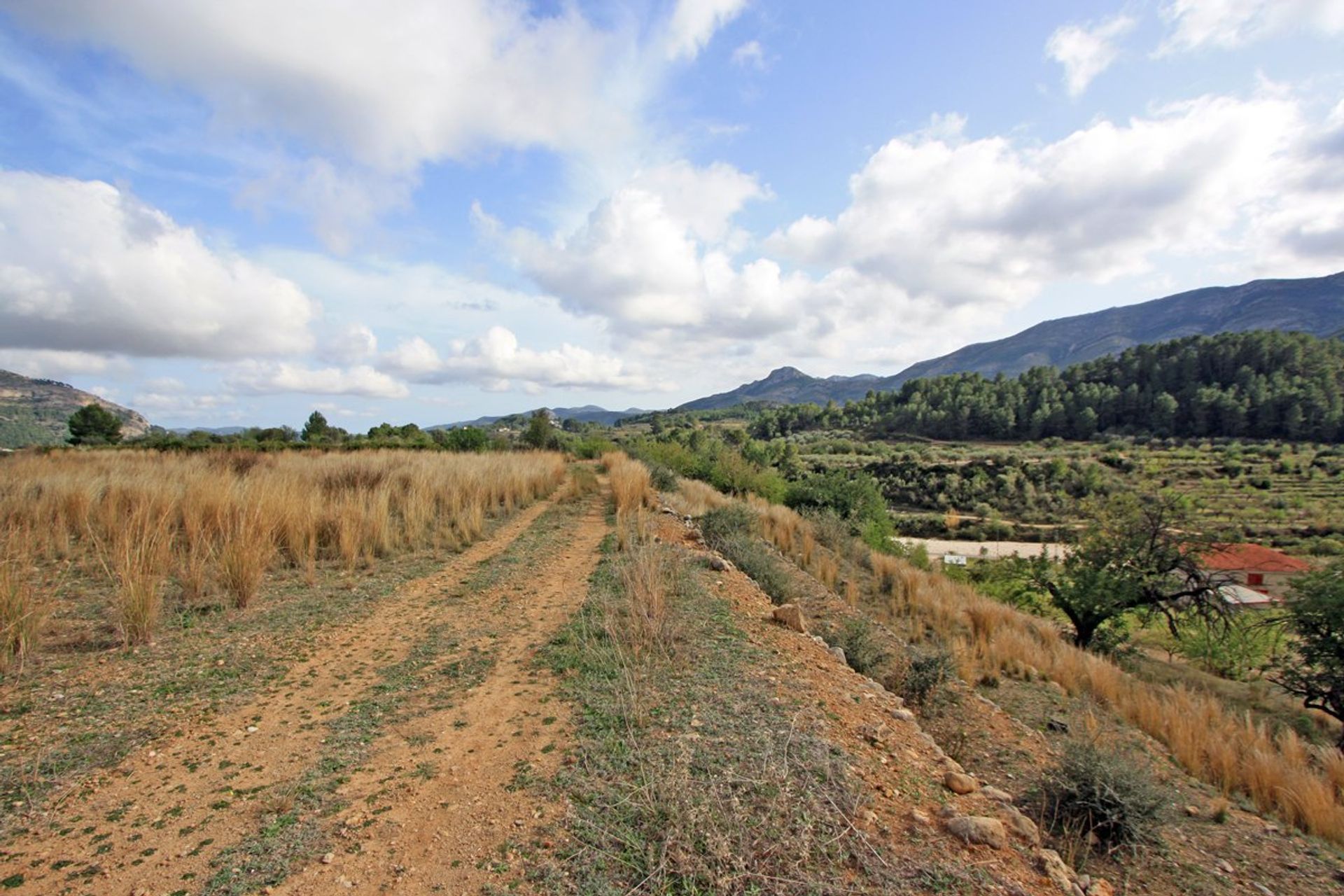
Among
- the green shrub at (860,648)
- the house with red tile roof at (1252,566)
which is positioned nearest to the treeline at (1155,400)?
the house with red tile roof at (1252,566)

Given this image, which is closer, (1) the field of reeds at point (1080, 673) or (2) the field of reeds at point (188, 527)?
(1) the field of reeds at point (1080, 673)

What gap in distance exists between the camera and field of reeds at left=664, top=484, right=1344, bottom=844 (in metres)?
4.13

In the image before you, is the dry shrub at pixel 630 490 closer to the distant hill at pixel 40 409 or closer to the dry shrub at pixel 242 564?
the dry shrub at pixel 242 564

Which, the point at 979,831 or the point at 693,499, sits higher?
the point at 979,831

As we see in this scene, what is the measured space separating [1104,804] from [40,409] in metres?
142

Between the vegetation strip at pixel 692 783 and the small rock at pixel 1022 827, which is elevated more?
the vegetation strip at pixel 692 783

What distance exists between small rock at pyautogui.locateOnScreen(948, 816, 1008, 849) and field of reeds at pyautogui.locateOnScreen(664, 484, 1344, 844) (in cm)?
314

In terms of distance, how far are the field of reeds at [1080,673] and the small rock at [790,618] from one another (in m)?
2.22

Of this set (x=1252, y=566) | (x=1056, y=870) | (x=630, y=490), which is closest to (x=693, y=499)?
(x=630, y=490)

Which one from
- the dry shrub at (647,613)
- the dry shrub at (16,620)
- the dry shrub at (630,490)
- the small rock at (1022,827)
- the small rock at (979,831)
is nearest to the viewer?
the small rock at (979,831)

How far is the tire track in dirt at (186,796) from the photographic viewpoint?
2.02 metres

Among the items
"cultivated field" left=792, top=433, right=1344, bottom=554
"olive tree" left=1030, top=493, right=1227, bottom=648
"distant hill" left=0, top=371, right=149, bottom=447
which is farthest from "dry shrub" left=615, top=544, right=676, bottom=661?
"distant hill" left=0, top=371, right=149, bottom=447

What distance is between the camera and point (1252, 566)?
16.5m

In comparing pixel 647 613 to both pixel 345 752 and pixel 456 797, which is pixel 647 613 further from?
pixel 345 752
